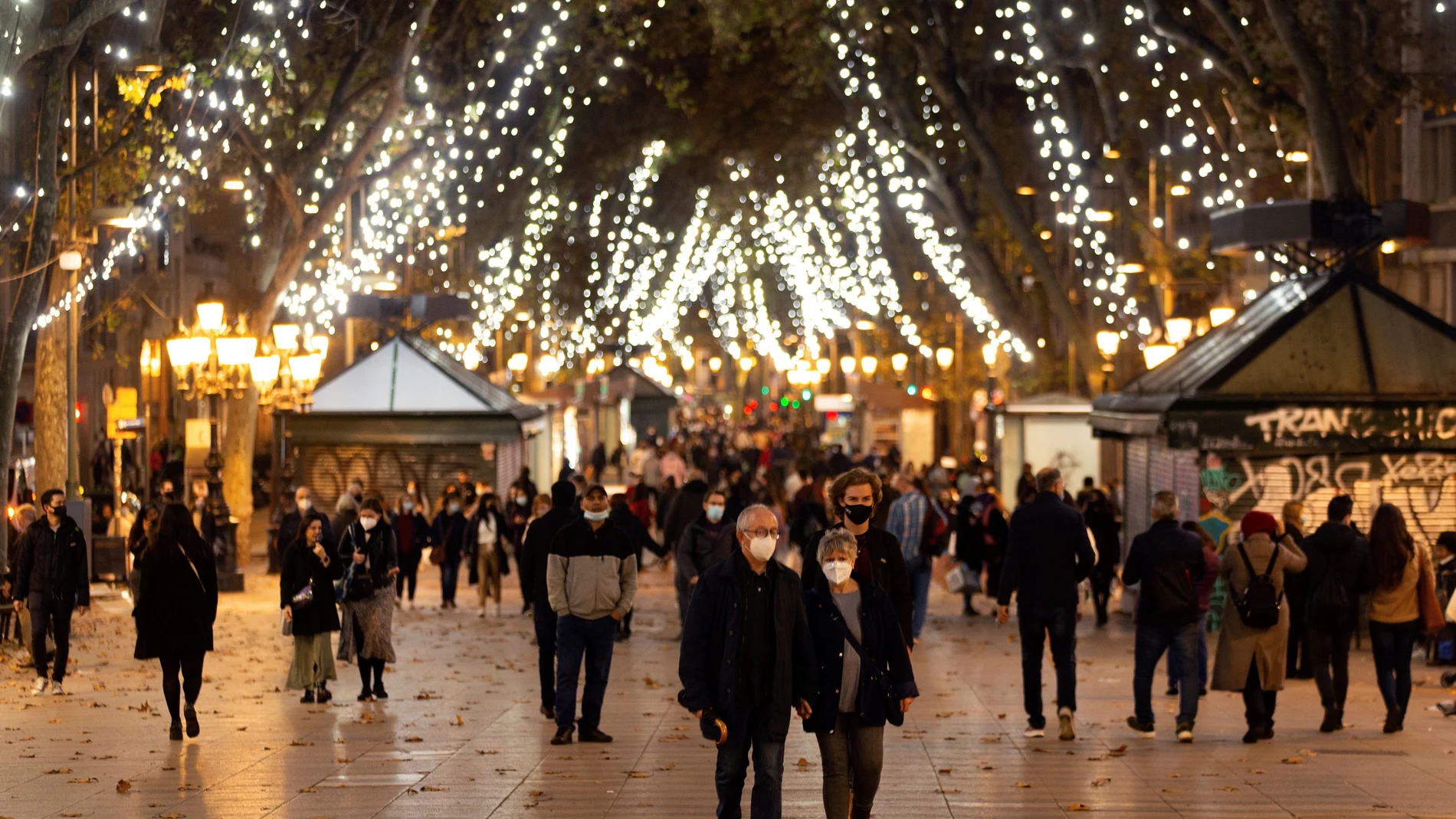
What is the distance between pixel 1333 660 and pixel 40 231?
12305 millimetres

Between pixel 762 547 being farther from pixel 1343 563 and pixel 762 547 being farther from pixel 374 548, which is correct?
pixel 374 548

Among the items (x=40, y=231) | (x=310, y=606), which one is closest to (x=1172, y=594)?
(x=310, y=606)

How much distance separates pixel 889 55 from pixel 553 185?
1759cm

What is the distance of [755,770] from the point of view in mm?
9016

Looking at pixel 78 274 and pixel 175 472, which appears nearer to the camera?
pixel 175 472

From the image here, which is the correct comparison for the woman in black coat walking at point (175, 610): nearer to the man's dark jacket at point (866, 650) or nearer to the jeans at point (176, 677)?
the jeans at point (176, 677)

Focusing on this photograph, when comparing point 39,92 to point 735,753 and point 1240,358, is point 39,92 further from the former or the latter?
point 735,753

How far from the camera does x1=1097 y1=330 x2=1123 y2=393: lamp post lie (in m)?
34.4

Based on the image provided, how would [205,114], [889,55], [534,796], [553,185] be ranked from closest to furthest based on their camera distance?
[534,796]
[205,114]
[889,55]
[553,185]

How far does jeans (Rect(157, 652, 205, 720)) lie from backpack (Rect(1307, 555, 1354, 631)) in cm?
703

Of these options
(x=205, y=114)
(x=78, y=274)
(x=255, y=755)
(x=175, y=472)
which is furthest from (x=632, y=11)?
(x=255, y=755)

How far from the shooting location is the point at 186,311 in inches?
2109

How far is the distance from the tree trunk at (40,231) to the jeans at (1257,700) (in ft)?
39.3

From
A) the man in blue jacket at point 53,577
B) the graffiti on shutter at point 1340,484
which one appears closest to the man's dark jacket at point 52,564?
the man in blue jacket at point 53,577
